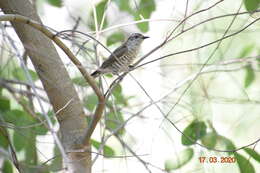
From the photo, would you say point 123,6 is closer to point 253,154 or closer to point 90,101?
point 90,101

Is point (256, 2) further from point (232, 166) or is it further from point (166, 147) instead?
point (166, 147)

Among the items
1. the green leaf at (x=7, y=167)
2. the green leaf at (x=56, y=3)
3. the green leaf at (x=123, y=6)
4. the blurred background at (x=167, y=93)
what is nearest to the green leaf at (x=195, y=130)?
the blurred background at (x=167, y=93)

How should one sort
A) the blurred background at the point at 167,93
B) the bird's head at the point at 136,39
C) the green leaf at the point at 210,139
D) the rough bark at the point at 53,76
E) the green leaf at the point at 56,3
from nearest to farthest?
the rough bark at the point at 53,76, the blurred background at the point at 167,93, the green leaf at the point at 210,139, the green leaf at the point at 56,3, the bird's head at the point at 136,39

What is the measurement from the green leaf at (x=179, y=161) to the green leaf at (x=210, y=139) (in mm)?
118

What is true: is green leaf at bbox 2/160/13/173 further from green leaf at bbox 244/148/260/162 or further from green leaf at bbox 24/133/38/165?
green leaf at bbox 244/148/260/162

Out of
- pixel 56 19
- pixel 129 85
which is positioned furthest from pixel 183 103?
pixel 129 85

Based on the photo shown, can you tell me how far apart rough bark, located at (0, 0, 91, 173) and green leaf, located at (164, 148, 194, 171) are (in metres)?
0.71

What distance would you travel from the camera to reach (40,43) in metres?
2.68

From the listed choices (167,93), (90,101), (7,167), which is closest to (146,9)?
(90,101)

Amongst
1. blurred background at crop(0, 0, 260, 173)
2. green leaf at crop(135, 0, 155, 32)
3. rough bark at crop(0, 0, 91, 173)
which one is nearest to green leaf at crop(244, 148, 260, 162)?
blurred background at crop(0, 0, 260, 173)

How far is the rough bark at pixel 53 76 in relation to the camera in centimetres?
265

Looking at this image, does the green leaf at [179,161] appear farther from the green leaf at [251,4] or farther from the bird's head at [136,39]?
the bird's head at [136,39]

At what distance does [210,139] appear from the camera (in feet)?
10.8

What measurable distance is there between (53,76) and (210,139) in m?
1.27
